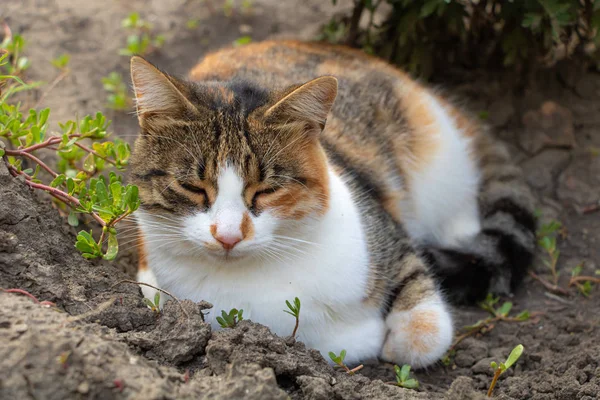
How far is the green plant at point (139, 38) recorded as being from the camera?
4823mm

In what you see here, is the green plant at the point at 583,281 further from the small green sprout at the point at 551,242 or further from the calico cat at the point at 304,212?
the calico cat at the point at 304,212

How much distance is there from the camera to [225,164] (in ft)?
8.25

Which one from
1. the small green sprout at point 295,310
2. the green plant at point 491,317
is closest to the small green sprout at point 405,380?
the small green sprout at point 295,310

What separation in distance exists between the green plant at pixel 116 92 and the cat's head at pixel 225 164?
5.63 feet

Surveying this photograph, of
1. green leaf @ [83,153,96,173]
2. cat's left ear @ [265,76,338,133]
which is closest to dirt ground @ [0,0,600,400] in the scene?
green leaf @ [83,153,96,173]

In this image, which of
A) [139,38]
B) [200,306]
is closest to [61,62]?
[139,38]

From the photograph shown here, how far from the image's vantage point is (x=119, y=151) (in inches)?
116

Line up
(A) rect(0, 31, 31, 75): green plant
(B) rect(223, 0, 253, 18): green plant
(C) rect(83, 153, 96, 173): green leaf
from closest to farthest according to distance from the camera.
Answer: (C) rect(83, 153, 96, 173): green leaf, (A) rect(0, 31, 31, 75): green plant, (B) rect(223, 0, 253, 18): green plant

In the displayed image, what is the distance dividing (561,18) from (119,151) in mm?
2388

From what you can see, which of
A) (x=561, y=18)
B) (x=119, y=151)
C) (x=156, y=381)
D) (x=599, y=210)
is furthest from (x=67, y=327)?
(x=599, y=210)

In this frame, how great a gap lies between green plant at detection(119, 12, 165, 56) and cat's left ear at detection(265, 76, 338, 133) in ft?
8.05

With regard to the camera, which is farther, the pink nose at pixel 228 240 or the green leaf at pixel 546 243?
the green leaf at pixel 546 243

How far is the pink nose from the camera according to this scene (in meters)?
2.41

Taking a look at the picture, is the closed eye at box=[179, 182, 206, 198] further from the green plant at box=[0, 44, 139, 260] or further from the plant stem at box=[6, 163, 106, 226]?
the plant stem at box=[6, 163, 106, 226]
